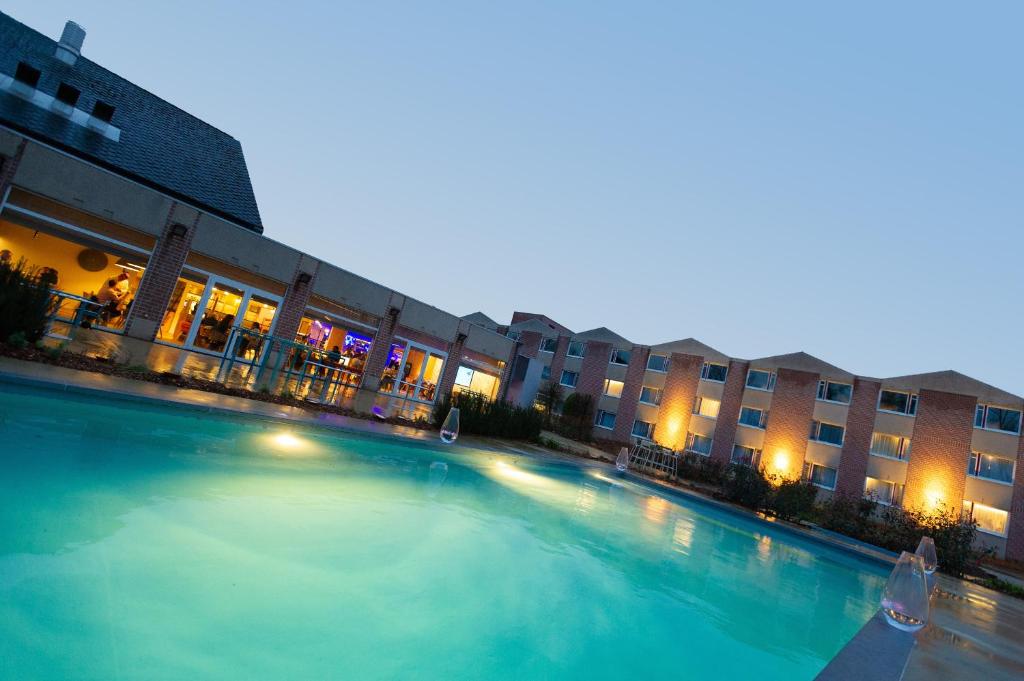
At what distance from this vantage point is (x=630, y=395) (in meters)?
32.5

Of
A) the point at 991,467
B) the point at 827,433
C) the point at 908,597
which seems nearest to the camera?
the point at 908,597

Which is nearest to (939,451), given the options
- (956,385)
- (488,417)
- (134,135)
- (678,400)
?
(956,385)

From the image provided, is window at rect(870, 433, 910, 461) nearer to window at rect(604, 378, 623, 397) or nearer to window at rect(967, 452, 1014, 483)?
window at rect(967, 452, 1014, 483)

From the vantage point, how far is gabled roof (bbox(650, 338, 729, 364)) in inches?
1176

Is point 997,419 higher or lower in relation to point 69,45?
lower

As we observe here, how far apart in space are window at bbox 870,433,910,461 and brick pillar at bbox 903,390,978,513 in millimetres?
404

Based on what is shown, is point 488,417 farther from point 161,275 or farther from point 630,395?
point 630,395

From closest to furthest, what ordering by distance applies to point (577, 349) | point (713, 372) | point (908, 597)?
point (908, 597), point (713, 372), point (577, 349)

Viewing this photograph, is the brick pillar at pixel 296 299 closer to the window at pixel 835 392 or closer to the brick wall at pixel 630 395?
the brick wall at pixel 630 395

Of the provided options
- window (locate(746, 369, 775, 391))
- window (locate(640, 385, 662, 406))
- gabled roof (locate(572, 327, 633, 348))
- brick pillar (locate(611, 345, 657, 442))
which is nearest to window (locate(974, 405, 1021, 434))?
window (locate(746, 369, 775, 391))

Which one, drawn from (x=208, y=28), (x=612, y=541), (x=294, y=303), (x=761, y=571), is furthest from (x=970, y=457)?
(x=208, y=28)

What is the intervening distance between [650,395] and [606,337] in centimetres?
537

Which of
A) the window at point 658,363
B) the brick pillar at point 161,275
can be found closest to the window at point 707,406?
the window at point 658,363

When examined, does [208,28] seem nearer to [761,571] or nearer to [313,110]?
[313,110]
